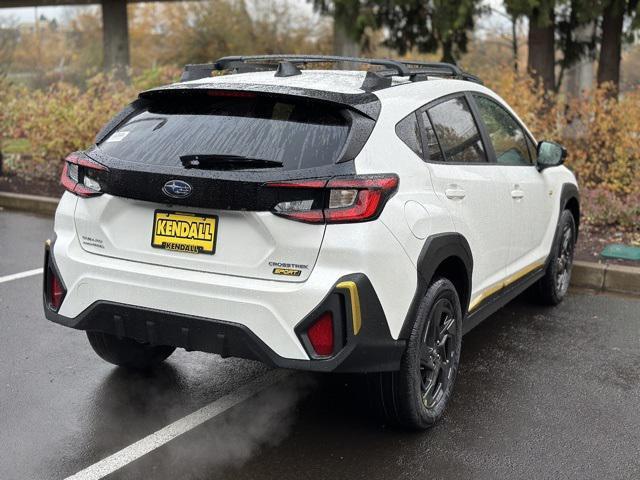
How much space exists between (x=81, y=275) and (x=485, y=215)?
215cm

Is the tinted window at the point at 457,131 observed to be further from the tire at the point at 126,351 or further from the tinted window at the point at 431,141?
the tire at the point at 126,351

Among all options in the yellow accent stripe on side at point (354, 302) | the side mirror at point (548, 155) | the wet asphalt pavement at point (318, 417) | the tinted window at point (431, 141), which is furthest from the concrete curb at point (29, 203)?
the yellow accent stripe on side at point (354, 302)

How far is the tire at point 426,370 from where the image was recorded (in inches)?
147

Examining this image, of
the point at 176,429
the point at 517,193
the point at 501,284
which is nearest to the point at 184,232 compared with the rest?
the point at 176,429

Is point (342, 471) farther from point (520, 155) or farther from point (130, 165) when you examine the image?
point (520, 155)

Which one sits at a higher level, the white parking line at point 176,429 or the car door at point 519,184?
A: the car door at point 519,184

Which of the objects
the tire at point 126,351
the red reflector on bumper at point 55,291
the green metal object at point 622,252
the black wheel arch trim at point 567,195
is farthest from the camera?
the green metal object at point 622,252

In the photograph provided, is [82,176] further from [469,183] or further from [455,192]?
[469,183]

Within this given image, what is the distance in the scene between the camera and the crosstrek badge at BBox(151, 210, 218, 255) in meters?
3.48

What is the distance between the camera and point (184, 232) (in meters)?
3.53

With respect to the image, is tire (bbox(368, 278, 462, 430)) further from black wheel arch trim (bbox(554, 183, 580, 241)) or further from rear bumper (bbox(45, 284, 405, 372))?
black wheel arch trim (bbox(554, 183, 580, 241))

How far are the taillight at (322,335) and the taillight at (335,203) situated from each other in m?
0.40

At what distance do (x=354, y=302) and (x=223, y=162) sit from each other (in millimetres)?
824

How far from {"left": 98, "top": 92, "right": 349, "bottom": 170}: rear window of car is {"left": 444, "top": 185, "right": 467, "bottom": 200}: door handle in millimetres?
745
